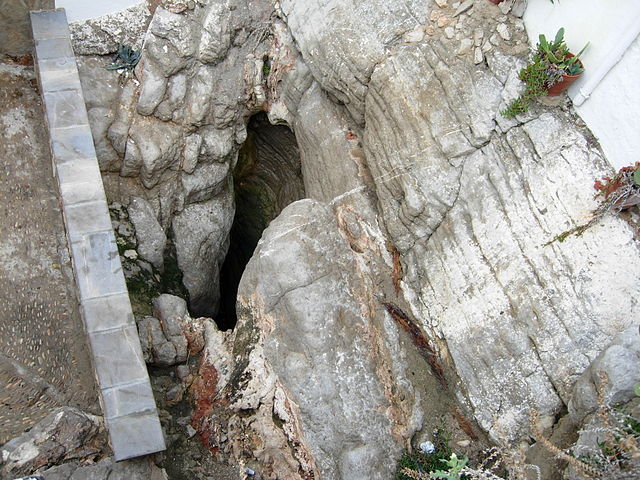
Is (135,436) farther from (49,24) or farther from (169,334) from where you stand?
(49,24)

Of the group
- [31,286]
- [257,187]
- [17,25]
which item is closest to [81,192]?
[31,286]

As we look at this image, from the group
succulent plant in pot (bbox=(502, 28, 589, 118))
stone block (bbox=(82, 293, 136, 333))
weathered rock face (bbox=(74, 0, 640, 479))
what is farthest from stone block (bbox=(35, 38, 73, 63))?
succulent plant in pot (bbox=(502, 28, 589, 118))

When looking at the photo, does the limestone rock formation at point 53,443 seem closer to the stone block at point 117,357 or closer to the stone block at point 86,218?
the stone block at point 117,357

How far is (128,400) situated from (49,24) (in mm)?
4450

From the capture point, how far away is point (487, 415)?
5.17m

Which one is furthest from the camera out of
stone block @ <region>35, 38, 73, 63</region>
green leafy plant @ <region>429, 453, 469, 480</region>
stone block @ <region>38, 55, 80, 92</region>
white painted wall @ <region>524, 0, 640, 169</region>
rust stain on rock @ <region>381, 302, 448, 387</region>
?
stone block @ <region>35, 38, 73, 63</region>

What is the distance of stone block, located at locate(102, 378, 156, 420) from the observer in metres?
5.03

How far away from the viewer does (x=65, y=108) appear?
630 cm

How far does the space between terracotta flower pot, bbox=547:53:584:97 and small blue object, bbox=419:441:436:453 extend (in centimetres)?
323

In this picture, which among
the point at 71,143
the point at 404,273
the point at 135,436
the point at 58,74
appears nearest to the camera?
the point at 135,436

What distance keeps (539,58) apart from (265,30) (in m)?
3.89

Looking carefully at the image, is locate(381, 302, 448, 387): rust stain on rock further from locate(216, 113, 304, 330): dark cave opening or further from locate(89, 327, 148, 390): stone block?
locate(216, 113, 304, 330): dark cave opening

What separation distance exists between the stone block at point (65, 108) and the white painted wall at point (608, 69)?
15.8ft

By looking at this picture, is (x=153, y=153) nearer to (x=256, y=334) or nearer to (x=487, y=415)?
(x=256, y=334)
